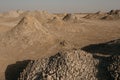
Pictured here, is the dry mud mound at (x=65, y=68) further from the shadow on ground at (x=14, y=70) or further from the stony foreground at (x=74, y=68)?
the shadow on ground at (x=14, y=70)

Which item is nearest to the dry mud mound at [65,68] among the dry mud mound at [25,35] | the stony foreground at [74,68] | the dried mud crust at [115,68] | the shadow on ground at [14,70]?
the stony foreground at [74,68]

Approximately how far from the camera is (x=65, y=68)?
34.4ft

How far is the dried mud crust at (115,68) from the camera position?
32.3ft

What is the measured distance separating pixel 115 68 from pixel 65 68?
1.96 metres

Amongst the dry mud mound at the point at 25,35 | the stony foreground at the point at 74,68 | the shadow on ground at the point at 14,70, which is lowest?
the shadow on ground at the point at 14,70

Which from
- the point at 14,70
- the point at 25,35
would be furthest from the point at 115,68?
the point at 25,35

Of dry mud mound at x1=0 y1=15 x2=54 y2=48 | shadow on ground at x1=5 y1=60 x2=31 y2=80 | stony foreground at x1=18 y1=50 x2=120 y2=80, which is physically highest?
stony foreground at x1=18 y1=50 x2=120 y2=80

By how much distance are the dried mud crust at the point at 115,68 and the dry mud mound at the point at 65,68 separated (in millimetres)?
660

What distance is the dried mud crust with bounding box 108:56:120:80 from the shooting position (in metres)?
9.86

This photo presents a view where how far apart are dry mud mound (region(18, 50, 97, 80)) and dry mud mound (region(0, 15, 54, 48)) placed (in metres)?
5.61

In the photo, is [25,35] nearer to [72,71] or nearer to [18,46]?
[18,46]

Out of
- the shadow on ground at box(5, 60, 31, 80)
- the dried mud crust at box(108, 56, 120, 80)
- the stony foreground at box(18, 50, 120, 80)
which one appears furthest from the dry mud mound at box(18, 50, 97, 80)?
the shadow on ground at box(5, 60, 31, 80)

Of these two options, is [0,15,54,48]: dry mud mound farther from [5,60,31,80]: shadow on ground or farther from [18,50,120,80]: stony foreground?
[18,50,120,80]: stony foreground

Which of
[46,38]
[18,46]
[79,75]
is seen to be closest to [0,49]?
[18,46]
